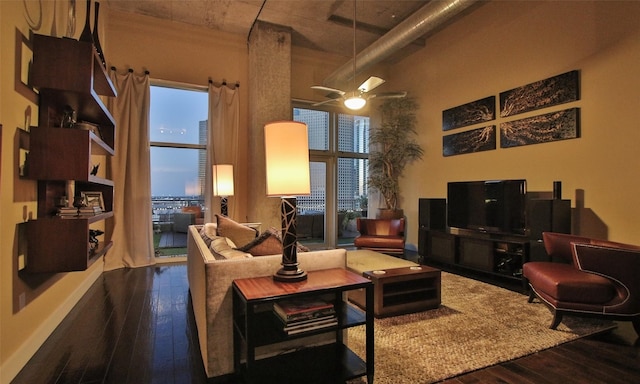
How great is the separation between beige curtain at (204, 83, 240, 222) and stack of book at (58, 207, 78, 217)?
2993 mm

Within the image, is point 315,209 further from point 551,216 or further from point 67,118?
point 67,118

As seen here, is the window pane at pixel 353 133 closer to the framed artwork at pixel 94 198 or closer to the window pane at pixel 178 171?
the window pane at pixel 178 171

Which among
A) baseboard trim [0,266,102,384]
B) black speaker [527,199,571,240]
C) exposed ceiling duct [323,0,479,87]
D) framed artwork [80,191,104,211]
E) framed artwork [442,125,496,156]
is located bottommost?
baseboard trim [0,266,102,384]

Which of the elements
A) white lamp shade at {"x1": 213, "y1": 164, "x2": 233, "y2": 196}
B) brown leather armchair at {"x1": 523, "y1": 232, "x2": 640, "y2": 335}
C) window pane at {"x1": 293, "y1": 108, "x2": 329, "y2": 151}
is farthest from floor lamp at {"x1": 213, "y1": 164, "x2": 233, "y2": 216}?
brown leather armchair at {"x1": 523, "y1": 232, "x2": 640, "y2": 335}

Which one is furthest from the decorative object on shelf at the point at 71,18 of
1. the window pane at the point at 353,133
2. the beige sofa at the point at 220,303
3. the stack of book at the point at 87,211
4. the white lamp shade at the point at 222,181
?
the window pane at the point at 353,133

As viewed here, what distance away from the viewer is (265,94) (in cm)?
545

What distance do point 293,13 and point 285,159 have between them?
431 centimetres

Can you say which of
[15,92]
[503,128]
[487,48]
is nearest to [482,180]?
[503,128]

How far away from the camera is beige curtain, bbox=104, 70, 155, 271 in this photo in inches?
194

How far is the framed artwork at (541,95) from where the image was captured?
12.6 feet

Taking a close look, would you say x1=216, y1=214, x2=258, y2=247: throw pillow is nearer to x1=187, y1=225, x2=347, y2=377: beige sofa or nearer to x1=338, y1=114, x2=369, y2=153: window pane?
x1=187, y1=225, x2=347, y2=377: beige sofa

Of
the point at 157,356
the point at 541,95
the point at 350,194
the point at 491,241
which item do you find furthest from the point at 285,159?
the point at 350,194

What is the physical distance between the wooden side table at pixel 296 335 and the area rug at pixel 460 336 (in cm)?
20

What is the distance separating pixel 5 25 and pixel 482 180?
5.40 m
